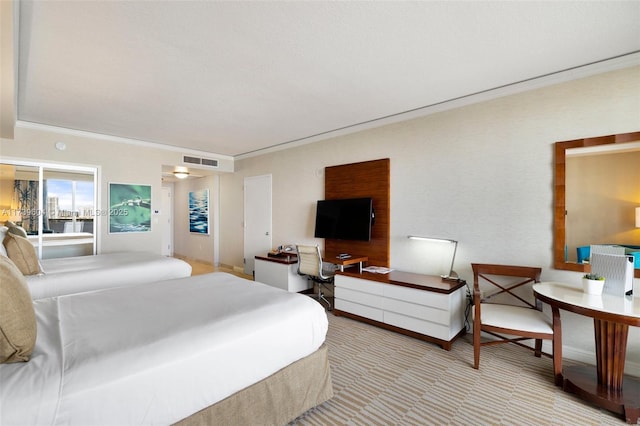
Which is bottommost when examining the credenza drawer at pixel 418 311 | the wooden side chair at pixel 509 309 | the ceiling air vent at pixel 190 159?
the credenza drawer at pixel 418 311

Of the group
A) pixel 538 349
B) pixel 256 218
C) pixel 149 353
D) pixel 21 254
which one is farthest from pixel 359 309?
pixel 21 254

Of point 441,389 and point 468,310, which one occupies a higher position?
point 468,310

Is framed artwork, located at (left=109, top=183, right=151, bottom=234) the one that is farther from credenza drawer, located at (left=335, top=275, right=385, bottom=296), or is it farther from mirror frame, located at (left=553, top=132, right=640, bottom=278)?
mirror frame, located at (left=553, top=132, right=640, bottom=278)

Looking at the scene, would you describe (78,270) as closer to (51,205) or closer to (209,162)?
(51,205)

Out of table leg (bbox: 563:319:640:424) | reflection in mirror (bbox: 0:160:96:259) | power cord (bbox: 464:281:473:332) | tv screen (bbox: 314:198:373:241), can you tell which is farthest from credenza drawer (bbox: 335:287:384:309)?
reflection in mirror (bbox: 0:160:96:259)

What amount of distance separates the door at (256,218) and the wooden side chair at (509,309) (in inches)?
153

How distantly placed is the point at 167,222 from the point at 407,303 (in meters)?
7.91

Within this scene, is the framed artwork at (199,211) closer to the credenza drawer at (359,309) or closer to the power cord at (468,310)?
the credenza drawer at (359,309)

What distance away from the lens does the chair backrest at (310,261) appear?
3.93 m

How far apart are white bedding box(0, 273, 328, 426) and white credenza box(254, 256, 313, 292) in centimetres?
230

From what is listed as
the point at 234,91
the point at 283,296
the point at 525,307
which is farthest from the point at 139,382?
the point at 525,307

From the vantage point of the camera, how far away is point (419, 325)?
3.07 m

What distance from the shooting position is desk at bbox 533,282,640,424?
1.89 m

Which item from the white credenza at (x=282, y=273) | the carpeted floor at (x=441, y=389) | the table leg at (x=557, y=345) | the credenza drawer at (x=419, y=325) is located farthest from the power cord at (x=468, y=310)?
the white credenza at (x=282, y=273)
